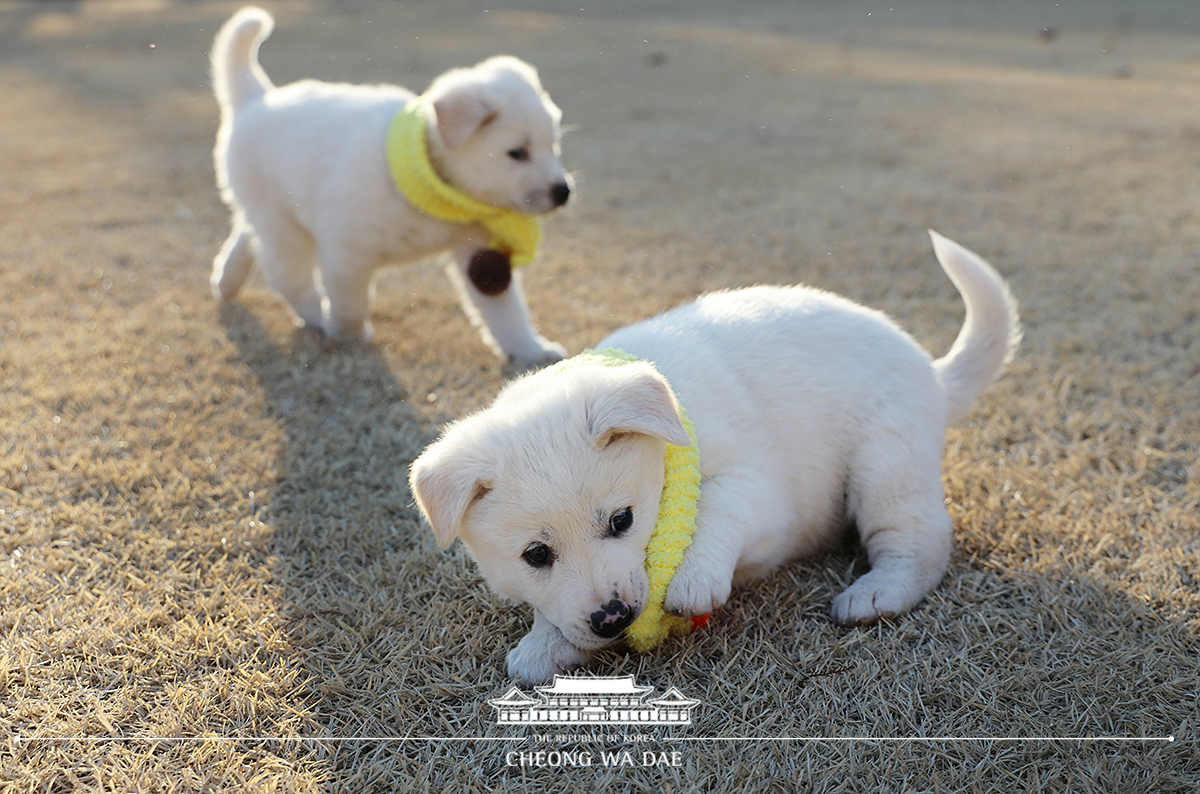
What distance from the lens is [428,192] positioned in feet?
11.7

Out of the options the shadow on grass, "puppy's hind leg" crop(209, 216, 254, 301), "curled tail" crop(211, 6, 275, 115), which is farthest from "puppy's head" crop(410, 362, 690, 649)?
"curled tail" crop(211, 6, 275, 115)

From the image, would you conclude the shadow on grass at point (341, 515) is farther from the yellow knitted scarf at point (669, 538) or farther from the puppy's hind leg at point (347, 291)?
the yellow knitted scarf at point (669, 538)

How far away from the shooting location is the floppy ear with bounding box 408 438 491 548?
180 centimetres

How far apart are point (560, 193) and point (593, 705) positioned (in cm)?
232

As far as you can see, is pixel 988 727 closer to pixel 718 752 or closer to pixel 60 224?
pixel 718 752

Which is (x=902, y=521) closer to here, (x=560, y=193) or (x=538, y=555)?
(x=538, y=555)

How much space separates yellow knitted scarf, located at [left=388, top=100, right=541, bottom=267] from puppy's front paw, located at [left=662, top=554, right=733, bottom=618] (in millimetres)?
2169

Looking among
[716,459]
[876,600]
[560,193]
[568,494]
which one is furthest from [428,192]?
[876,600]

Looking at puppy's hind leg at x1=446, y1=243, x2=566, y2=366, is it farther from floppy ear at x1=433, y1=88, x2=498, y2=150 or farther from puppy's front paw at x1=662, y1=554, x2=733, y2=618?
puppy's front paw at x1=662, y1=554, x2=733, y2=618

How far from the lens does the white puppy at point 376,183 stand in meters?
3.58


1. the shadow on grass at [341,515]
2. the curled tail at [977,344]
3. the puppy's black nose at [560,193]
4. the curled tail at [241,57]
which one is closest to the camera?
the shadow on grass at [341,515]

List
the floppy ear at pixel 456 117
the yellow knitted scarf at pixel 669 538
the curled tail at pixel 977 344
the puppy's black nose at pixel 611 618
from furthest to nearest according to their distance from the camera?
the floppy ear at pixel 456 117 → the curled tail at pixel 977 344 → the yellow knitted scarf at pixel 669 538 → the puppy's black nose at pixel 611 618

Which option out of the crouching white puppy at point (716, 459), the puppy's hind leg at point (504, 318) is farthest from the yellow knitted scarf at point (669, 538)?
the puppy's hind leg at point (504, 318)

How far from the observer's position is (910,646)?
2049 millimetres
